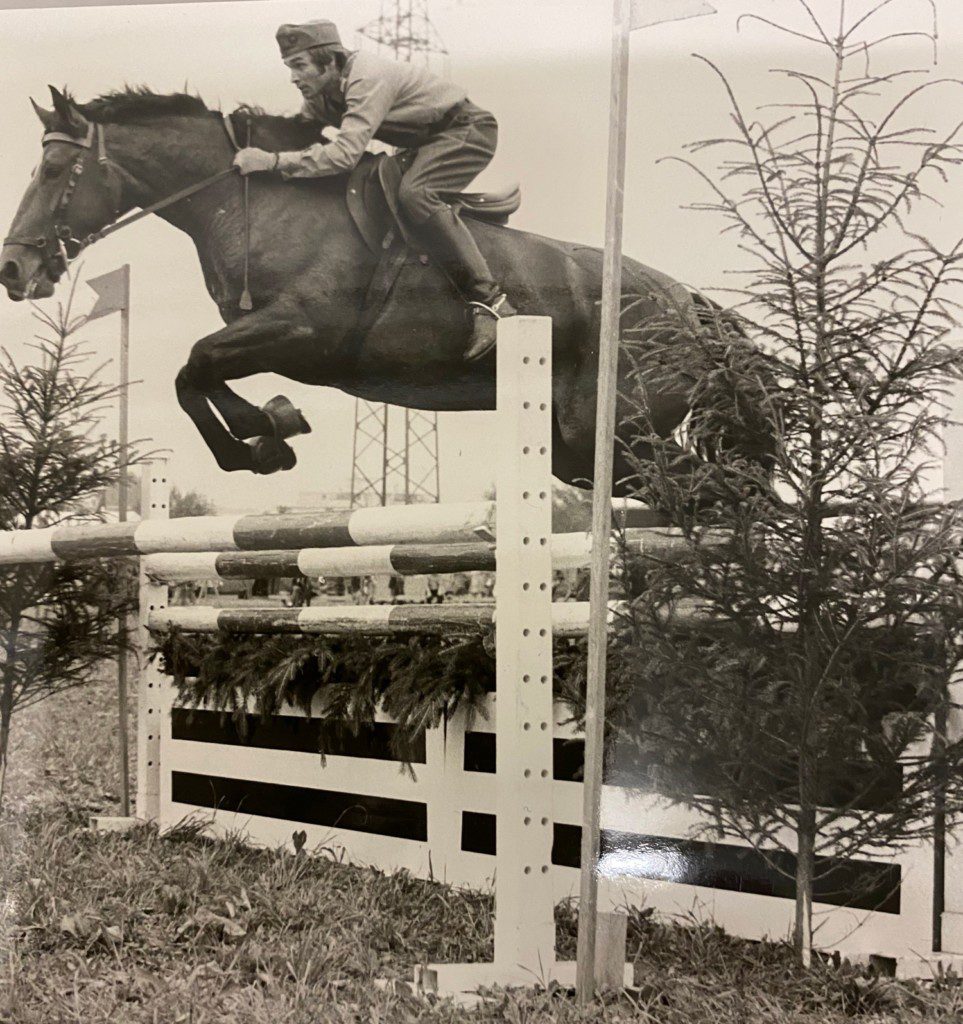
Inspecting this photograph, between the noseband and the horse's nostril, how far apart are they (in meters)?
→ 0.03

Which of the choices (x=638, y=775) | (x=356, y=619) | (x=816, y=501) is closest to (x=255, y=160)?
(x=356, y=619)

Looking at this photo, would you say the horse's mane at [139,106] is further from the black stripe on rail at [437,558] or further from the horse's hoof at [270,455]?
the black stripe on rail at [437,558]

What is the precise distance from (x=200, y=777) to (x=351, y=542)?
0.47 metres

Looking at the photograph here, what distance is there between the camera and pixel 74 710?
1.74 meters

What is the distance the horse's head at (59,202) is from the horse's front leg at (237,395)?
261mm

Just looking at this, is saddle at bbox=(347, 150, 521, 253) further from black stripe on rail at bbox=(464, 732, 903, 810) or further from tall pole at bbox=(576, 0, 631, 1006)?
black stripe on rail at bbox=(464, 732, 903, 810)

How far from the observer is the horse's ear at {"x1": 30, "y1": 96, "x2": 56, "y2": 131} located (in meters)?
1.70

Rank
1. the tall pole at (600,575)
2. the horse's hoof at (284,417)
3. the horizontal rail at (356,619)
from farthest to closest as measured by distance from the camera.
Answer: the horse's hoof at (284,417) → the horizontal rail at (356,619) → the tall pole at (600,575)

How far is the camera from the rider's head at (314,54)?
5.41ft

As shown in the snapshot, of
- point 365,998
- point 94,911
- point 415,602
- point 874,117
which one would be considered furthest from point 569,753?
point 874,117

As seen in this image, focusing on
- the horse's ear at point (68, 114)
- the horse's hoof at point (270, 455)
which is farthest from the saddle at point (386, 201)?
the horse's ear at point (68, 114)

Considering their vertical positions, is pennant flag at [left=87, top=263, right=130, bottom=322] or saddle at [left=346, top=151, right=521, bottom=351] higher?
saddle at [left=346, top=151, right=521, bottom=351]

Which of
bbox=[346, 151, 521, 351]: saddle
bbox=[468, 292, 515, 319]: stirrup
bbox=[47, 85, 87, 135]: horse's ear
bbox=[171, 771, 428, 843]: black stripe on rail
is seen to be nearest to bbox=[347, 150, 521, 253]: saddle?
bbox=[346, 151, 521, 351]: saddle

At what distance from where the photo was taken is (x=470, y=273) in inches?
65.1
